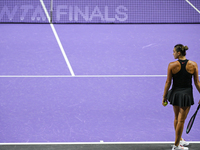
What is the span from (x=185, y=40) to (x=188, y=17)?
3.07 meters

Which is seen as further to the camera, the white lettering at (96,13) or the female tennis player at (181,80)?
the white lettering at (96,13)

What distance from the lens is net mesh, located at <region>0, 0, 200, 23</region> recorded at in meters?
14.2

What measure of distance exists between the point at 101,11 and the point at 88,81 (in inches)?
251

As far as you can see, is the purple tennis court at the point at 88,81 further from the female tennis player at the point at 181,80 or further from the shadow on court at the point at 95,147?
the female tennis player at the point at 181,80

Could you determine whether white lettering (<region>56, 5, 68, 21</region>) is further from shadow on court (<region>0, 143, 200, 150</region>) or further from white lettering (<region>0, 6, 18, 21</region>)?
shadow on court (<region>0, 143, 200, 150</region>)

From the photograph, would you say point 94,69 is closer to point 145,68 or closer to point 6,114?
point 145,68

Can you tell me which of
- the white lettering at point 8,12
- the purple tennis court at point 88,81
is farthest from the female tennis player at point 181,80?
the white lettering at point 8,12

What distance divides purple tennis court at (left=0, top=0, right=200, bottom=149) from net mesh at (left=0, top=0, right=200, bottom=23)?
214 millimetres

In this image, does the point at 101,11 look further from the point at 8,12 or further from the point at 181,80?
the point at 181,80

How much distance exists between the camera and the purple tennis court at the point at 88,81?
6.32 metres

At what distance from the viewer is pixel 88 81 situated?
8.88m

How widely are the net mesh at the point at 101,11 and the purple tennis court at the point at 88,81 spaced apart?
0.70ft

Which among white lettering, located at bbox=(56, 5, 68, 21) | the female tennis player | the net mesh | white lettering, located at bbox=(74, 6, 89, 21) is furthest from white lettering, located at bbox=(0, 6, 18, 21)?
the female tennis player

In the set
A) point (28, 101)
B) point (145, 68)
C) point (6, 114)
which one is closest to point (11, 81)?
point (28, 101)
